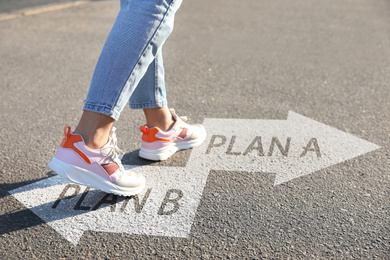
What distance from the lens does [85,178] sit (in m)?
2.51

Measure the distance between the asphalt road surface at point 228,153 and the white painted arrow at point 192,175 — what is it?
0.4 inches

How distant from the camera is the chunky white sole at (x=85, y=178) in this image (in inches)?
96.6

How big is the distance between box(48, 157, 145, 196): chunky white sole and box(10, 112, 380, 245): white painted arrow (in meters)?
0.08

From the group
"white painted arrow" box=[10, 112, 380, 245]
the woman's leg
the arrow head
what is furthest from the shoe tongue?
the arrow head

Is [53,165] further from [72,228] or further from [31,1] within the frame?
[31,1]

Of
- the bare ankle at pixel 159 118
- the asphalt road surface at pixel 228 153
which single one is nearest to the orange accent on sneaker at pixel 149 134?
the bare ankle at pixel 159 118

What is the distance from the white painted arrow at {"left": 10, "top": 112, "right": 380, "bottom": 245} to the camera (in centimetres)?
244

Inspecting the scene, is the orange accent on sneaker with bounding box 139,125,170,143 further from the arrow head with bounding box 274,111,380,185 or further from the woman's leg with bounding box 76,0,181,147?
the arrow head with bounding box 274,111,380,185

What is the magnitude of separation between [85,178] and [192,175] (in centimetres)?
67

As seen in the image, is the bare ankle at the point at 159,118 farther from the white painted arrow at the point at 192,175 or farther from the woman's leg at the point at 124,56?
the woman's leg at the point at 124,56

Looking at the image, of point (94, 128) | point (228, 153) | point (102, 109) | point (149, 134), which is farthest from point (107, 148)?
point (228, 153)

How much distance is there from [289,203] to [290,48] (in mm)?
3131

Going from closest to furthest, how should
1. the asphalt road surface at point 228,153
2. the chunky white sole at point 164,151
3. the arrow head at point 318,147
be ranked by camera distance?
the asphalt road surface at point 228,153 → the arrow head at point 318,147 → the chunky white sole at point 164,151

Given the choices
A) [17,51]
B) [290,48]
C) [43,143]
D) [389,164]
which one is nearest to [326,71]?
[290,48]
